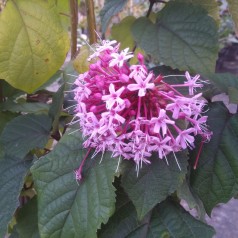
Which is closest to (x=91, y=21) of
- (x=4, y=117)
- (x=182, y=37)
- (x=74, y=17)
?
(x=74, y=17)

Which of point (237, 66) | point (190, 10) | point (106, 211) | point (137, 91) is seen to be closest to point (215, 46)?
point (190, 10)

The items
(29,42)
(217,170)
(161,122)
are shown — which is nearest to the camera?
(161,122)

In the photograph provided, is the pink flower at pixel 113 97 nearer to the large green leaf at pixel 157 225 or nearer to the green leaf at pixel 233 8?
the large green leaf at pixel 157 225

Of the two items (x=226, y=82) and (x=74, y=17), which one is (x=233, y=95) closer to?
(x=226, y=82)

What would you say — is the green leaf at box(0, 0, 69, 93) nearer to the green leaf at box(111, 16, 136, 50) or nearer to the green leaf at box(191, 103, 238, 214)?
the green leaf at box(111, 16, 136, 50)

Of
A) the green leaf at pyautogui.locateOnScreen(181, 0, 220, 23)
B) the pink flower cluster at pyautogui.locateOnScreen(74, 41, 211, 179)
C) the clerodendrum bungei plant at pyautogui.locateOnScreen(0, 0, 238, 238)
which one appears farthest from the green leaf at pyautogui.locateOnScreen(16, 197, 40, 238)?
the green leaf at pyautogui.locateOnScreen(181, 0, 220, 23)

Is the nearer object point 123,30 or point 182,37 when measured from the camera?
point 182,37
